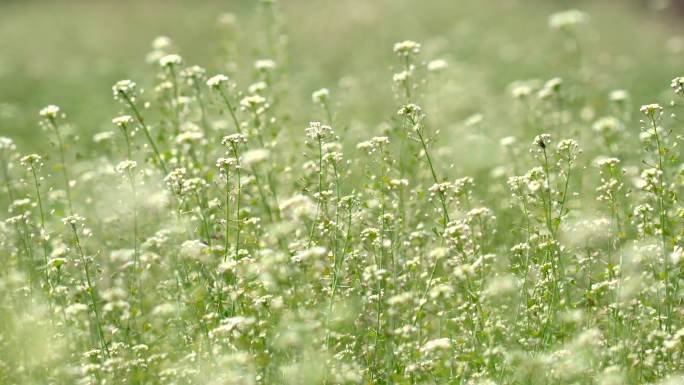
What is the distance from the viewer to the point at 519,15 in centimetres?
1689

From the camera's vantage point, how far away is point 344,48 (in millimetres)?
15086

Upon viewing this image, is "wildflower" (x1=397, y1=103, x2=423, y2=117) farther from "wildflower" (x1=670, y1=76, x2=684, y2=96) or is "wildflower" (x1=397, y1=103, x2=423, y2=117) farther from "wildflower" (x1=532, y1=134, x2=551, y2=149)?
"wildflower" (x1=670, y1=76, x2=684, y2=96)

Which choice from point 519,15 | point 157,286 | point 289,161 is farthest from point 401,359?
point 519,15

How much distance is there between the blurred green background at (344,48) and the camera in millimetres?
10500

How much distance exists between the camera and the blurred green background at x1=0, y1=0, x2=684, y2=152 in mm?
10500

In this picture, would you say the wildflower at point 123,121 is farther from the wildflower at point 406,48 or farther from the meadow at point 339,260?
the wildflower at point 406,48

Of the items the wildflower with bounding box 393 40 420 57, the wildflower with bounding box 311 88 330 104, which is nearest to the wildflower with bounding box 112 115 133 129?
the wildflower with bounding box 311 88 330 104

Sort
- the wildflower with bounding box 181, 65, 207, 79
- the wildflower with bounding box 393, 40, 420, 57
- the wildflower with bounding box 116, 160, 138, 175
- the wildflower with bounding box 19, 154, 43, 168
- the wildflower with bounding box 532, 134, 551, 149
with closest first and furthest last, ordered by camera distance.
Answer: the wildflower with bounding box 532, 134, 551, 149 → the wildflower with bounding box 116, 160, 138, 175 → the wildflower with bounding box 19, 154, 43, 168 → the wildflower with bounding box 393, 40, 420, 57 → the wildflower with bounding box 181, 65, 207, 79

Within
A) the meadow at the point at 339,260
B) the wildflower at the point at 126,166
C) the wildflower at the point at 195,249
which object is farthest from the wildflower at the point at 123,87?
the wildflower at the point at 195,249

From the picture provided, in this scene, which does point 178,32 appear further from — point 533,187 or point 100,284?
point 533,187

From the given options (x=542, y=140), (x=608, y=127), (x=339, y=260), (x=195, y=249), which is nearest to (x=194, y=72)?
(x=195, y=249)

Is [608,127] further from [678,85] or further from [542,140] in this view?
[542,140]

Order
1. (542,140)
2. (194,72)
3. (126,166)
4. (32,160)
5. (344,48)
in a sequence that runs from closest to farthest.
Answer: (542,140) < (126,166) < (32,160) < (194,72) < (344,48)

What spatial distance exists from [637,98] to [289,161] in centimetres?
560
